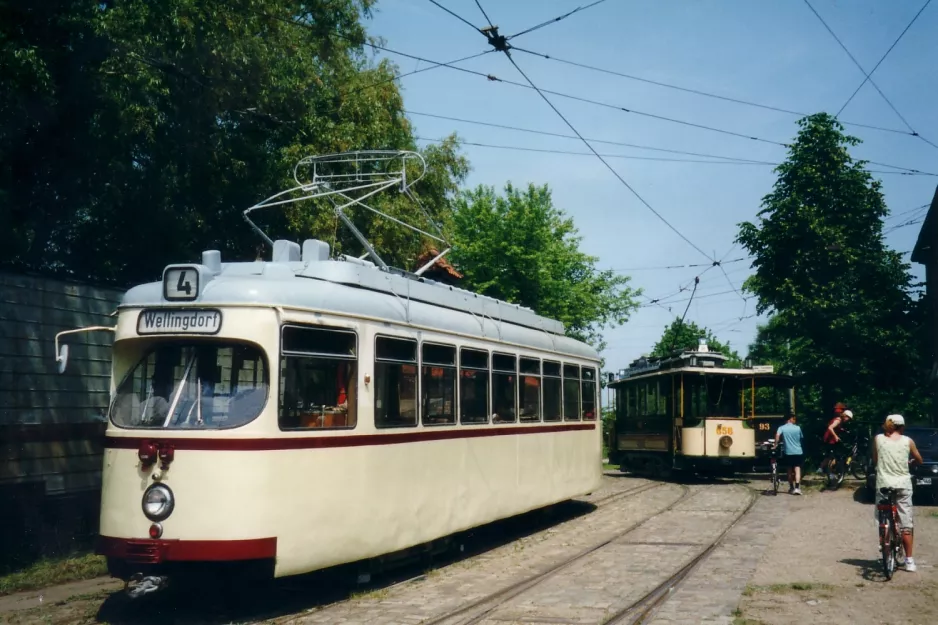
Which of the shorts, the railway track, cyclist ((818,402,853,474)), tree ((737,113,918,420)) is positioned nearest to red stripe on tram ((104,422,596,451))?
the railway track

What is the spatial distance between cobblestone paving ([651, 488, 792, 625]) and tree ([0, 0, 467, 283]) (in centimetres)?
867

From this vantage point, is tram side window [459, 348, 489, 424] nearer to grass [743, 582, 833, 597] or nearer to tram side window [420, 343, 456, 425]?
tram side window [420, 343, 456, 425]

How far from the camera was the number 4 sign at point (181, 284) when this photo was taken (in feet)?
27.3

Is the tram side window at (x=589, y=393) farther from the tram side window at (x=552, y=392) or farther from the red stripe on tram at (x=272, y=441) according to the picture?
the red stripe on tram at (x=272, y=441)

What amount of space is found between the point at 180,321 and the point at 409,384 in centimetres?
258

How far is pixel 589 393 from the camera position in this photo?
16734 millimetres

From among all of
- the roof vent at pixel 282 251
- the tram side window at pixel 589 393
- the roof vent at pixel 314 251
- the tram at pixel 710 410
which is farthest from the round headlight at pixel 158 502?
the tram at pixel 710 410

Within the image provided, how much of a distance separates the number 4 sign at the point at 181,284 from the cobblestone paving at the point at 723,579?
479 cm

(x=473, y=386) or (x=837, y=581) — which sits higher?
(x=473, y=386)

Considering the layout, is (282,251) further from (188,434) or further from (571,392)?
(571,392)

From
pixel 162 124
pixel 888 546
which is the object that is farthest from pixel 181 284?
pixel 888 546

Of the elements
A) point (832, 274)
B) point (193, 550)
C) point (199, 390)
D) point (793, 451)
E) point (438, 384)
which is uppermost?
point (832, 274)

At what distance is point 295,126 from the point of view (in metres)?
18.2

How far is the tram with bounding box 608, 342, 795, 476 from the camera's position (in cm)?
2278
